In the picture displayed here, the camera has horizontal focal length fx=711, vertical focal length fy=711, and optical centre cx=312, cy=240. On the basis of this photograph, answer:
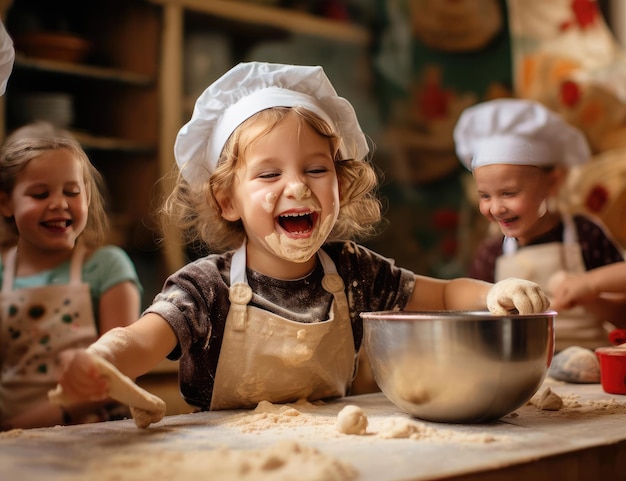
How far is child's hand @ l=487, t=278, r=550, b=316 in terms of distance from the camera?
2.57 ft

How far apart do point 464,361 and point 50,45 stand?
1.44 metres

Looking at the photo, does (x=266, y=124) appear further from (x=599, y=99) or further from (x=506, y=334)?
(x=599, y=99)

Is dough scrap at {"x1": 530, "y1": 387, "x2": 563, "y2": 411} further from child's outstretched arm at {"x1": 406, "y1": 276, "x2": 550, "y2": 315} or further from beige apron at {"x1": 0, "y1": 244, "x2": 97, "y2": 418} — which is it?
beige apron at {"x1": 0, "y1": 244, "x2": 97, "y2": 418}

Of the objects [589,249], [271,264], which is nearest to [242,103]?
[271,264]

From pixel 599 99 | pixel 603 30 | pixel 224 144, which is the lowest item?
pixel 224 144

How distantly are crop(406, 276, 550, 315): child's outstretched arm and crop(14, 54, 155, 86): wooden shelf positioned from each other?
3.67ft

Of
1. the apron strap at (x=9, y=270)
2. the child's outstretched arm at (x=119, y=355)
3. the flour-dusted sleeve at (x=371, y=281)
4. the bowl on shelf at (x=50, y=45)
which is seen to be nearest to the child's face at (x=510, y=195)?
the flour-dusted sleeve at (x=371, y=281)

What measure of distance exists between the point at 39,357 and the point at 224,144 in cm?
34

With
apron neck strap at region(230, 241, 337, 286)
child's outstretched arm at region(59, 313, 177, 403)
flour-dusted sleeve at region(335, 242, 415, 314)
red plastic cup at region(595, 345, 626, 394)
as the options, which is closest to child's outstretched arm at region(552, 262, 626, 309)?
red plastic cup at region(595, 345, 626, 394)

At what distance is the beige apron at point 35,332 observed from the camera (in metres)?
0.83

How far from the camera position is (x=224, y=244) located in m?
0.97

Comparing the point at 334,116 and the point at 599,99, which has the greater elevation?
the point at 599,99

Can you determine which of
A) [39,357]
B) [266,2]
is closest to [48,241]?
[39,357]

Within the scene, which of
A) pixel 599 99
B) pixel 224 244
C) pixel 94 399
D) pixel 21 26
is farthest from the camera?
pixel 599 99
